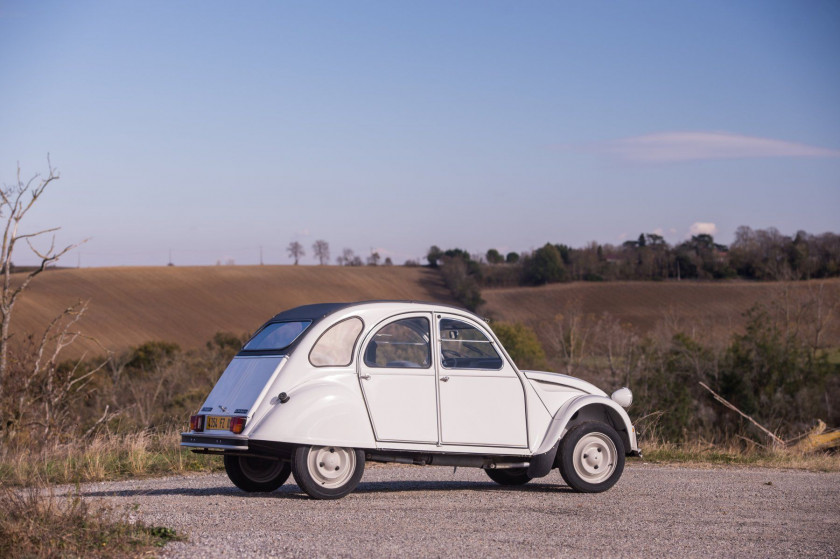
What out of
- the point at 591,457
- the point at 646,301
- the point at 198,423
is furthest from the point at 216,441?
the point at 646,301

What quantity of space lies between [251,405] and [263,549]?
2464 millimetres

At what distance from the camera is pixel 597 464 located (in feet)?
33.2

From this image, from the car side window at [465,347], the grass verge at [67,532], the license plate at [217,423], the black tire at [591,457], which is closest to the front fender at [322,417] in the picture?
the license plate at [217,423]

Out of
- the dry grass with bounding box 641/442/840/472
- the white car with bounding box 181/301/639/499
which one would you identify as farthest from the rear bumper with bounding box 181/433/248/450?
the dry grass with bounding box 641/442/840/472

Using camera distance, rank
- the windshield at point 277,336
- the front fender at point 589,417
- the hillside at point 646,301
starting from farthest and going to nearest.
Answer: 1. the hillside at point 646,301
2. the front fender at point 589,417
3. the windshield at point 277,336

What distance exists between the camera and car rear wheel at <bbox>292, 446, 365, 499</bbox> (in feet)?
29.0

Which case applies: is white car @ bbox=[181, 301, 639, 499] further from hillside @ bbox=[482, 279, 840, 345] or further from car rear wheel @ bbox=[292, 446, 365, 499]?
hillside @ bbox=[482, 279, 840, 345]

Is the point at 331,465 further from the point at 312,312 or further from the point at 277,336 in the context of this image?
the point at 312,312

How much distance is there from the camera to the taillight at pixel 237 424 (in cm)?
877

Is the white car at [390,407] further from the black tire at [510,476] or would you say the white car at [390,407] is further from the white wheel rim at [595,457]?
the black tire at [510,476]

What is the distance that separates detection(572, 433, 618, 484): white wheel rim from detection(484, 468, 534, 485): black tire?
847 mm

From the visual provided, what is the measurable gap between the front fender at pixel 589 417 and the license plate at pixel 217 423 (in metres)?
3.26

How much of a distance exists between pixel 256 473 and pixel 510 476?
296 cm

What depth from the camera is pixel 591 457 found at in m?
10.1
